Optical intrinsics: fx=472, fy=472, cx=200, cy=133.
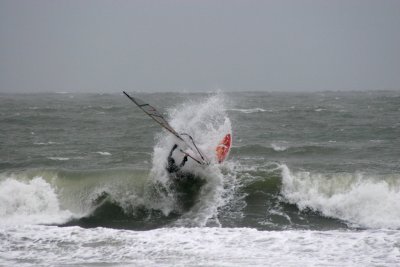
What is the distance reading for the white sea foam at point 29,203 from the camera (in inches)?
448

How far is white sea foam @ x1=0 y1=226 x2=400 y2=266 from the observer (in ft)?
25.4

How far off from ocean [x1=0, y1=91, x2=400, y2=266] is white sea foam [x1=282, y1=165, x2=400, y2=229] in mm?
30

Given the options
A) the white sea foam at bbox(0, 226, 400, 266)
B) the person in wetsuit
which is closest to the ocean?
the white sea foam at bbox(0, 226, 400, 266)

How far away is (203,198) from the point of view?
12.4 metres

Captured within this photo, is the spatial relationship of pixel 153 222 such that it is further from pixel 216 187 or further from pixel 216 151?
pixel 216 151

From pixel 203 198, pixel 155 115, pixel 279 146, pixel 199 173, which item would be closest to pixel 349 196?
pixel 203 198

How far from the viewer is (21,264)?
7715mm

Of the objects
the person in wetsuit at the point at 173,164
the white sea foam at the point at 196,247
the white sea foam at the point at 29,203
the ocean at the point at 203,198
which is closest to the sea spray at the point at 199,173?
the ocean at the point at 203,198

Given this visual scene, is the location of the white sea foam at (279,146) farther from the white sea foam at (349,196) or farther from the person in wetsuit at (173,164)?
the person in wetsuit at (173,164)

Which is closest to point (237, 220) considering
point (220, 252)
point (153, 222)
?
point (153, 222)

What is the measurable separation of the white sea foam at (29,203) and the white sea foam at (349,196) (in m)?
6.03

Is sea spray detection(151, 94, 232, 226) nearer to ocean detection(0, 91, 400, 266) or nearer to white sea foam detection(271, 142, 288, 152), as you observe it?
ocean detection(0, 91, 400, 266)

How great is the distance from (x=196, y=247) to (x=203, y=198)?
3.95 metres

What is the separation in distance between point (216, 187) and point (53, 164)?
19.1 ft
